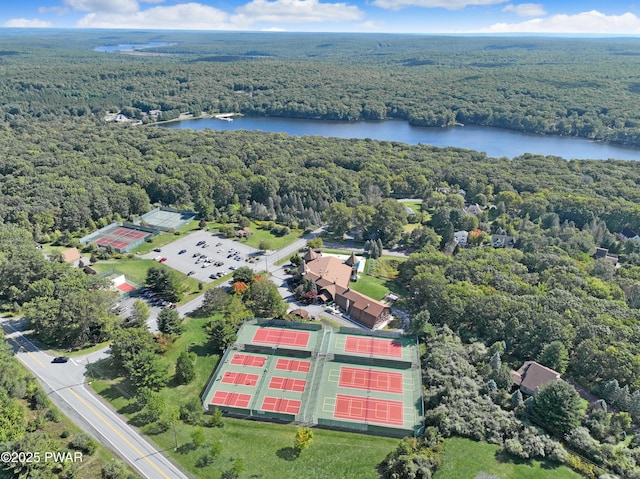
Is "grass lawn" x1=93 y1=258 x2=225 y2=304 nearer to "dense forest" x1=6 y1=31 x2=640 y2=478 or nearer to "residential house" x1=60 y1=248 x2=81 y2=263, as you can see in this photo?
"residential house" x1=60 y1=248 x2=81 y2=263

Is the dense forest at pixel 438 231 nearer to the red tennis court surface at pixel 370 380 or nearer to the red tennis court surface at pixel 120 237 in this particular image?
the red tennis court surface at pixel 370 380

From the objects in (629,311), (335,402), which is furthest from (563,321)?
(335,402)

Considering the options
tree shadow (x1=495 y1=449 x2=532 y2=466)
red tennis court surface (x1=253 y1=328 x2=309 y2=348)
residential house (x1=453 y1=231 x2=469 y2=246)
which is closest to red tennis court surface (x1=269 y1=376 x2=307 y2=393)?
red tennis court surface (x1=253 y1=328 x2=309 y2=348)

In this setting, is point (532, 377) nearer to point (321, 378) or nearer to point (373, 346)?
point (373, 346)

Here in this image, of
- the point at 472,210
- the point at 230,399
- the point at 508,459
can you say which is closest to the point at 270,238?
the point at 230,399

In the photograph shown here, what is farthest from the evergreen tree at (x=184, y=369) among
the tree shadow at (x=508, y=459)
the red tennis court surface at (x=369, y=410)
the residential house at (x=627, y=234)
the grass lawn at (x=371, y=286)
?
the residential house at (x=627, y=234)
